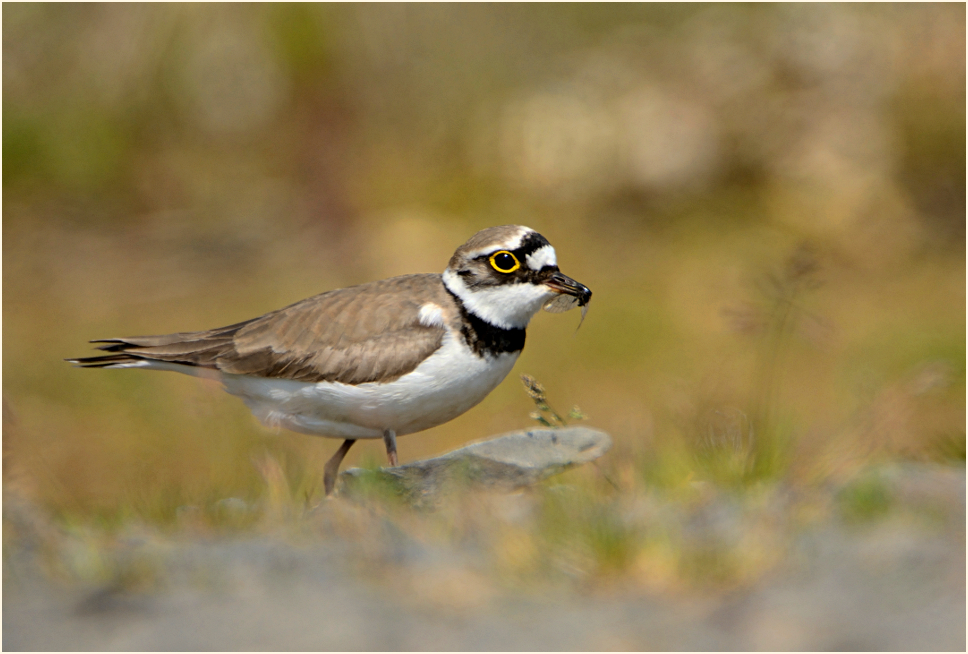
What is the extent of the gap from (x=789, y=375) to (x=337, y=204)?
610 centimetres

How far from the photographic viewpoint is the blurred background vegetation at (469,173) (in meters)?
10.8

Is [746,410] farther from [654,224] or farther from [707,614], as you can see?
[654,224]

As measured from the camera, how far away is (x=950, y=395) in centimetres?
945

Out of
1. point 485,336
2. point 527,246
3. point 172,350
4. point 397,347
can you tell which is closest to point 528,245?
point 527,246

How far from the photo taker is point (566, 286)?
4.68 m

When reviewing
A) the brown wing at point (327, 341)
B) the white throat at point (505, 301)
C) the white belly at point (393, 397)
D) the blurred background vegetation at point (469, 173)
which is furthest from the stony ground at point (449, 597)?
the blurred background vegetation at point (469, 173)

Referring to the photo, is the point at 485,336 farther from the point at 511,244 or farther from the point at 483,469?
the point at 483,469

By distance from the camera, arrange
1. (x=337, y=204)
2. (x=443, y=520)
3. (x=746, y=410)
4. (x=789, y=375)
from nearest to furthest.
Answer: (x=443, y=520) → (x=746, y=410) → (x=789, y=375) → (x=337, y=204)

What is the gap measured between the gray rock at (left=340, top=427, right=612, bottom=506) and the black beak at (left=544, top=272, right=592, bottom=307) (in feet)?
2.38

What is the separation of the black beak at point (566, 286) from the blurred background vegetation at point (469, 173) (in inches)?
208

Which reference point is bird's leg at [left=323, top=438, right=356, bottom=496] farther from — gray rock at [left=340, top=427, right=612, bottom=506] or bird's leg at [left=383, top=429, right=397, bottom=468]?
gray rock at [left=340, top=427, right=612, bottom=506]

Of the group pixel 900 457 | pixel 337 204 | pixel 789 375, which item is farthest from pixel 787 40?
pixel 900 457

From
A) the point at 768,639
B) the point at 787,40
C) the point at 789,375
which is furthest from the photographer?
the point at 787,40

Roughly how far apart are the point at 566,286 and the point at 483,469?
1.01 metres
